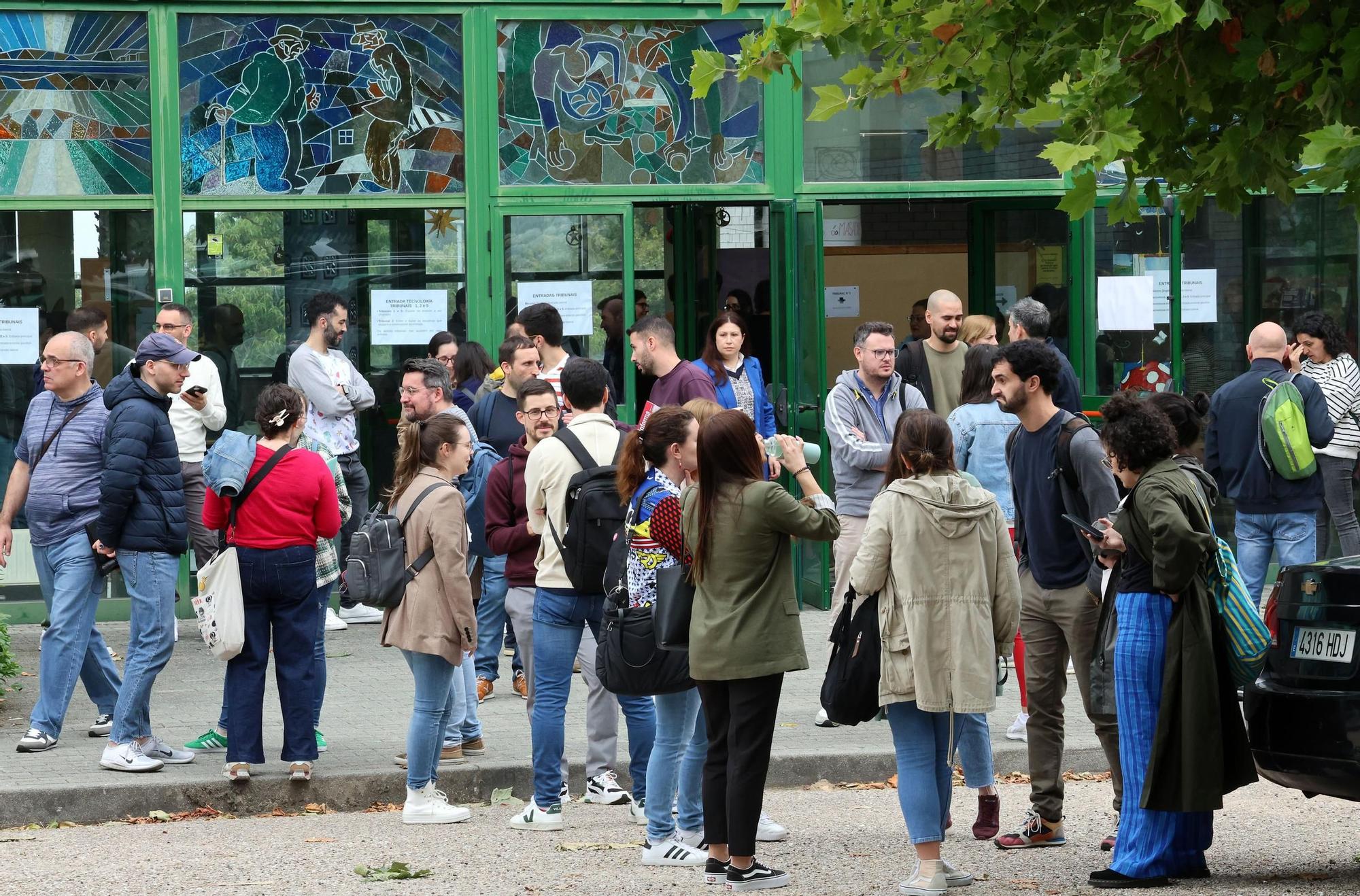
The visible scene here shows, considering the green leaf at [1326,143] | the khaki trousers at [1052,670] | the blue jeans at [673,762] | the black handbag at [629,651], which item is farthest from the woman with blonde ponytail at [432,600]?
the green leaf at [1326,143]

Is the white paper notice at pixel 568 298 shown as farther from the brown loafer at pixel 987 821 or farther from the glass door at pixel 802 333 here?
the brown loafer at pixel 987 821

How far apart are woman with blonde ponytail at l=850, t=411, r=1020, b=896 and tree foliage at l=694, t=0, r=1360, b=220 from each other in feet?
3.83

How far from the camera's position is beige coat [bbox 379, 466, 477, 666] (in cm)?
754

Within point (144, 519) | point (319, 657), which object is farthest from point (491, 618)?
point (144, 519)

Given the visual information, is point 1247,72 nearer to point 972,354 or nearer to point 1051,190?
point 972,354

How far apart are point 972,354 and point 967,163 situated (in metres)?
4.67

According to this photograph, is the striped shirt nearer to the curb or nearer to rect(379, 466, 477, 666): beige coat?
the curb

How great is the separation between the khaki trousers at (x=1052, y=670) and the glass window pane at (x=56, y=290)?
755cm

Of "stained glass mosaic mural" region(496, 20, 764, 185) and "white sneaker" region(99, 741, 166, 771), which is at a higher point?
"stained glass mosaic mural" region(496, 20, 764, 185)

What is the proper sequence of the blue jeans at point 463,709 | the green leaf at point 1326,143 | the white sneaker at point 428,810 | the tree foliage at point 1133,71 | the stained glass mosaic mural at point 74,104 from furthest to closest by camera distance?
the stained glass mosaic mural at point 74,104, the blue jeans at point 463,709, the white sneaker at point 428,810, the tree foliage at point 1133,71, the green leaf at point 1326,143

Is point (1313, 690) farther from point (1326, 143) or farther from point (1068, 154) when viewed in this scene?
point (1068, 154)

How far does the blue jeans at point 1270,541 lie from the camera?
11039 millimetres

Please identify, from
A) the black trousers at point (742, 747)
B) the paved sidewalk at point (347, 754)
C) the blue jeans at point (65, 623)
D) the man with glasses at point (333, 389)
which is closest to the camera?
the black trousers at point (742, 747)

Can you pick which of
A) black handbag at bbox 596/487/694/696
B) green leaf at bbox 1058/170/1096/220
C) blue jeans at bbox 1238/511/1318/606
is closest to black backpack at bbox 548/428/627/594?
black handbag at bbox 596/487/694/696
